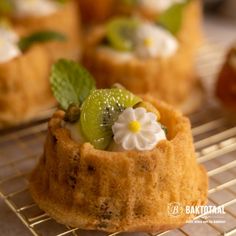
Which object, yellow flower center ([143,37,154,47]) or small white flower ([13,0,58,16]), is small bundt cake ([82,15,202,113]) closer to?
yellow flower center ([143,37,154,47])

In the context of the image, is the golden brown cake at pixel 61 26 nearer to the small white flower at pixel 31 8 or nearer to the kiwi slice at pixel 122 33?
the small white flower at pixel 31 8

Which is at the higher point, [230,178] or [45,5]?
[45,5]

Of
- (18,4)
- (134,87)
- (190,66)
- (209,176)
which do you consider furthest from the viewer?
(18,4)

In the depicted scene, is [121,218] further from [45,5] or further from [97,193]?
[45,5]

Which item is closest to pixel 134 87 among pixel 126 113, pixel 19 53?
pixel 19 53

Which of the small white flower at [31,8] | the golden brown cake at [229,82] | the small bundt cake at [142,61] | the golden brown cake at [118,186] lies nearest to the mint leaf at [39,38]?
the small bundt cake at [142,61]

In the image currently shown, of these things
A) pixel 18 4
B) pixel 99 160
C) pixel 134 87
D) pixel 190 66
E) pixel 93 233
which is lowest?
pixel 93 233
